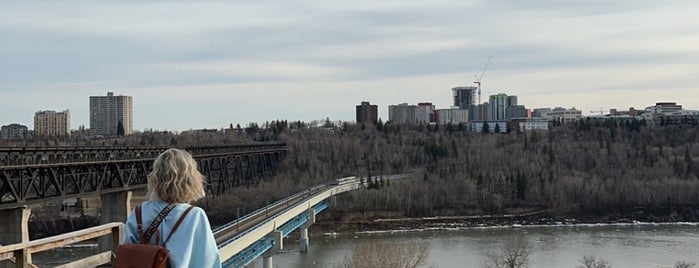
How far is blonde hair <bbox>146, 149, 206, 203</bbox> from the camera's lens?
2.84 metres

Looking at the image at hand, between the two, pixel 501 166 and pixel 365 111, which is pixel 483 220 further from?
pixel 365 111

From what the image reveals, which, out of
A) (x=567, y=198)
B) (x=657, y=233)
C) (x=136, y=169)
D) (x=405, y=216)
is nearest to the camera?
(x=136, y=169)

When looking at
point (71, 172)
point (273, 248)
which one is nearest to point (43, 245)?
point (71, 172)

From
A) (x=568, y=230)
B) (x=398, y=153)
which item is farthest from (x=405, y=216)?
(x=398, y=153)

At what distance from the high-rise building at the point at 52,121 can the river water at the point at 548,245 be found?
96.2 meters

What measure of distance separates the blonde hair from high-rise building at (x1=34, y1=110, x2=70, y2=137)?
464ft

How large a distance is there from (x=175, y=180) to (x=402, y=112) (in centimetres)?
18958

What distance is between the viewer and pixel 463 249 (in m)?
46.4

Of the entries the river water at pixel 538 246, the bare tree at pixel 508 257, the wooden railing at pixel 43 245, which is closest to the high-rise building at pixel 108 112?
the river water at pixel 538 246

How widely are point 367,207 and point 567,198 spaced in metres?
19.6

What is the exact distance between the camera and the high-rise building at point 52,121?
5301 inches

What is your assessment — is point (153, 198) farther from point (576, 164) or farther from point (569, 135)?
point (569, 135)

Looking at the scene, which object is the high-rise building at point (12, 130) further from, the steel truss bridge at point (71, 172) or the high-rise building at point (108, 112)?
the steel truss bridge at point (71, 172)

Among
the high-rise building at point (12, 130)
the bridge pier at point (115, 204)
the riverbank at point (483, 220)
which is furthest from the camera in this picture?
the high-rise building at point (12, 130)
